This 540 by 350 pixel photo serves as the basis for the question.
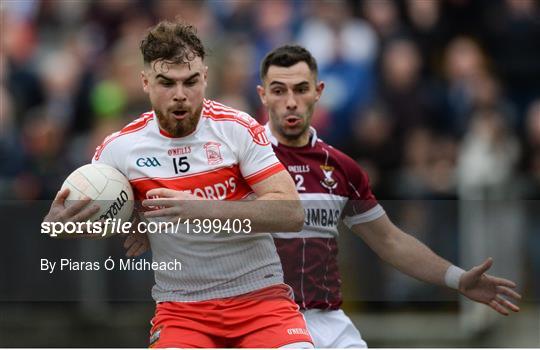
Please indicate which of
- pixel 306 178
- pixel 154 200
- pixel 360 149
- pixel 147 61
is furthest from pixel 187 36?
pixel 360 149

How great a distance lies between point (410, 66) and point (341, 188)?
203 inches

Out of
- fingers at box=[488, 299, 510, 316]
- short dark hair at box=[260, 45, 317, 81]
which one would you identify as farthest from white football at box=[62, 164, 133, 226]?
fingers at box=[488, 299, 510, 316]

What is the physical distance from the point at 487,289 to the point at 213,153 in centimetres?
201

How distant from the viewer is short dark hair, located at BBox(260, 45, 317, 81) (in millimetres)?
7953

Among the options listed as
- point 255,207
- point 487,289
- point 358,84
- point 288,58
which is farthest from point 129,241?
point 358,84

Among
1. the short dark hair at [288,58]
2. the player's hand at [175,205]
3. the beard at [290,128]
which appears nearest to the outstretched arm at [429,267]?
the beard at [290,128]

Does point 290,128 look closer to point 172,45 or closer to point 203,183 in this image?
point 203,183

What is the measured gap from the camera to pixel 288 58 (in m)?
7.95

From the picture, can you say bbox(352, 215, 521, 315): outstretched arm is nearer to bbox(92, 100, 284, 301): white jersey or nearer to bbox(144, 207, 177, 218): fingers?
bbox(92, 100, 284, 301): white jersey

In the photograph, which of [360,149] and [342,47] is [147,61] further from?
[342,47]

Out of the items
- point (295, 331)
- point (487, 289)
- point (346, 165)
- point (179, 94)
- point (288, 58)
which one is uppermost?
point (288, 58)

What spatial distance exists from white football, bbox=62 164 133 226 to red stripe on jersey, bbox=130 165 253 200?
0.10m

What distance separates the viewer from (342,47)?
42.0 feet

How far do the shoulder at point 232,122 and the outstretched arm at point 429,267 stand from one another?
143 cm
